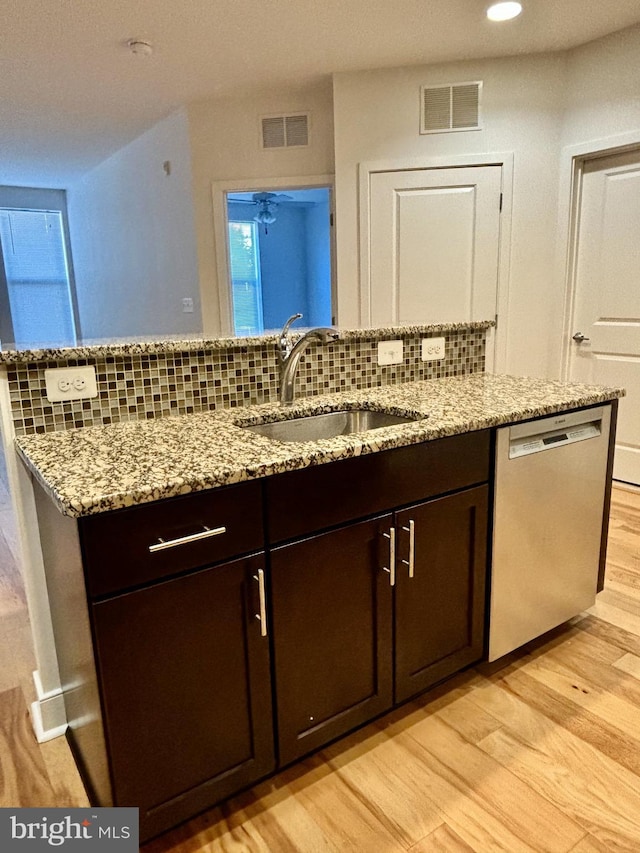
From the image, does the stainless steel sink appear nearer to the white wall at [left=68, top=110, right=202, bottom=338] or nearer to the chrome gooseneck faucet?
the chrome gooseneck faucet

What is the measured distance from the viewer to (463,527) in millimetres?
1670

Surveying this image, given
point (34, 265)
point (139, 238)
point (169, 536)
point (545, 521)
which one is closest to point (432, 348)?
point (545, 521)

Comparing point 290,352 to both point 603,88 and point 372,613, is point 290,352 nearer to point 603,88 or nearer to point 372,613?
point 372,613

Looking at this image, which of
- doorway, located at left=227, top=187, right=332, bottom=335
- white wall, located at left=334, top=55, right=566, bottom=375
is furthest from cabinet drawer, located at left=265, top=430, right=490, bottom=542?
doorway, located at left=227, top=187, right=332, bottom=335

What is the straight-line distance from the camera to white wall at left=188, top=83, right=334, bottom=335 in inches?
160

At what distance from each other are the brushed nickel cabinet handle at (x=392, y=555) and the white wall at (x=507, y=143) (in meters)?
2.69

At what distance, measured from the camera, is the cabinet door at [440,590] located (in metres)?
1.58

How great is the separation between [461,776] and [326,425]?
104 cm

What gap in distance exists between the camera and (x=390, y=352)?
212 cm

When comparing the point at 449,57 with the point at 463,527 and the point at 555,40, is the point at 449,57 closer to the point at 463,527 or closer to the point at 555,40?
the point at 555,40

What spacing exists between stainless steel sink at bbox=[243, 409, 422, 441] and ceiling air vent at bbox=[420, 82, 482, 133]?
2.59 metres

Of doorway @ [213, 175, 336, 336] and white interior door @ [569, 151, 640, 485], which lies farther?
doorway @ [213, 175, 336, 336]

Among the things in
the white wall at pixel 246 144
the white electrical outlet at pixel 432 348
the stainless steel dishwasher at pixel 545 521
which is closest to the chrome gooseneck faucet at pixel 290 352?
the white electrical outlet at pixel 432 348

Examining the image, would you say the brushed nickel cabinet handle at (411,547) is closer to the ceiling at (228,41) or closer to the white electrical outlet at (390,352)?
the white electrical outlet at (390,352)
